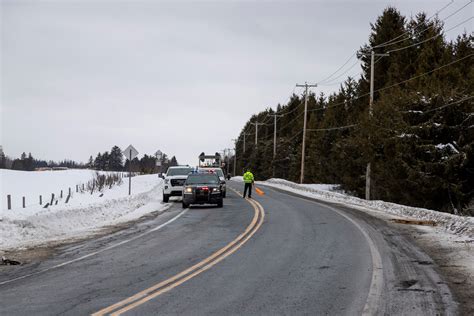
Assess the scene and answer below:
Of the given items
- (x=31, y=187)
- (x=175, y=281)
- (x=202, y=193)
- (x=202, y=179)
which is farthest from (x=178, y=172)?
(x=31, y=187)

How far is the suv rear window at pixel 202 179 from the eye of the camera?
81.7 ft

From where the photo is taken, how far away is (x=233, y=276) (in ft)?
28.4

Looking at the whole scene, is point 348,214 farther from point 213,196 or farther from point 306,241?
point 306,241

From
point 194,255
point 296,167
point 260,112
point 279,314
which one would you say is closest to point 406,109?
point 194,255

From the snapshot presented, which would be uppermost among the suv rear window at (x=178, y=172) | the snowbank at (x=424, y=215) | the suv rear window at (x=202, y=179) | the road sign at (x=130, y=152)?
the road sign at (x=130, y=152)

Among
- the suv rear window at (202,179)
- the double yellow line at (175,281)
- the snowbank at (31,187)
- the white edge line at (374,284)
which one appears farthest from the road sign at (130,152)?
the white edge line at (374,284)

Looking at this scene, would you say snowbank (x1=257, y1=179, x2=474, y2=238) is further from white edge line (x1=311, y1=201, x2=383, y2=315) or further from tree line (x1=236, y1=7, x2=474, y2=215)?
white edge line (x1=311, y1=201, x2=383, y2=315)

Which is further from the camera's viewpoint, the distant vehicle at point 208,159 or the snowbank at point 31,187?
the distant vehicle at point 208,159

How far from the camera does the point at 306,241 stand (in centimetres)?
1300

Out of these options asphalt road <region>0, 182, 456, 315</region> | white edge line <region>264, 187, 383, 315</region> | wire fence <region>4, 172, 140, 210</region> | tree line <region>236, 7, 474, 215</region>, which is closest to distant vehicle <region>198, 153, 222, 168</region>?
wire fence <region>4, 172, 140, 210</region>

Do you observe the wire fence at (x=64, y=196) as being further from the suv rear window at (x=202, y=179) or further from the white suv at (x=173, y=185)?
the suv rear window at (x=202, y=179)

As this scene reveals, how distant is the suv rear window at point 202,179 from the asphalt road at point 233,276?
9622mm

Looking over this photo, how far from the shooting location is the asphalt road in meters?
6.70

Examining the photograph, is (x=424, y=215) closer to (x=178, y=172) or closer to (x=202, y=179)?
(x=202, y=179)
